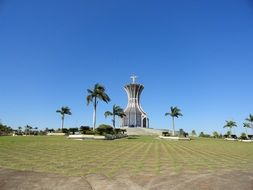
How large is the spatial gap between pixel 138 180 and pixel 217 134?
293ft

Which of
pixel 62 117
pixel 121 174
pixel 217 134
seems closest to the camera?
Result: pixel 121 174

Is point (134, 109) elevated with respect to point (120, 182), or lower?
elevated

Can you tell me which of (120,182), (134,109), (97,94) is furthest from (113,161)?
(134,109)

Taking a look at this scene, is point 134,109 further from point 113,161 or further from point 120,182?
point 120,182

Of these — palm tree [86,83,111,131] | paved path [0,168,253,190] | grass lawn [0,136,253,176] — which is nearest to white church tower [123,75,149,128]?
palm tree [86,83,111,131]

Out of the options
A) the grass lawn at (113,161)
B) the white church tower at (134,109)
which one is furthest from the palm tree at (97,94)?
the white church tower at (134,109)

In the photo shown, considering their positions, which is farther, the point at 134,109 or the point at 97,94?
the point at 134,109

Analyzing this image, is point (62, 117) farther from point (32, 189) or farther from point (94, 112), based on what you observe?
point (32, 189)

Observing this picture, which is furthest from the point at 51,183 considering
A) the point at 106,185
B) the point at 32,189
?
the point at 106,185

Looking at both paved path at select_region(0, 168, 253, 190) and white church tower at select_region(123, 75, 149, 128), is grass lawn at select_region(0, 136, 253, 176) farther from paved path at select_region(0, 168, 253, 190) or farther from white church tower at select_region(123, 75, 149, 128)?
white church tower at select_region(123, 75, 149, 128)

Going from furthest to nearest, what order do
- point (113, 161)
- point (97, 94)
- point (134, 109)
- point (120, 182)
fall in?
point (134, 109) → point (97, 94) → point (113, 161) → point (120, 182)

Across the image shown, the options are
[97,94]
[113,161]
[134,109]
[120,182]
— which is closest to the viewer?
[120,182]

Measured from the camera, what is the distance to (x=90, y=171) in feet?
35.7

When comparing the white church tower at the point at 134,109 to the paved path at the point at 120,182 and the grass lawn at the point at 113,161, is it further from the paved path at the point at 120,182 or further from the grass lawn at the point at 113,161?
the paved path at the point at 120,182
